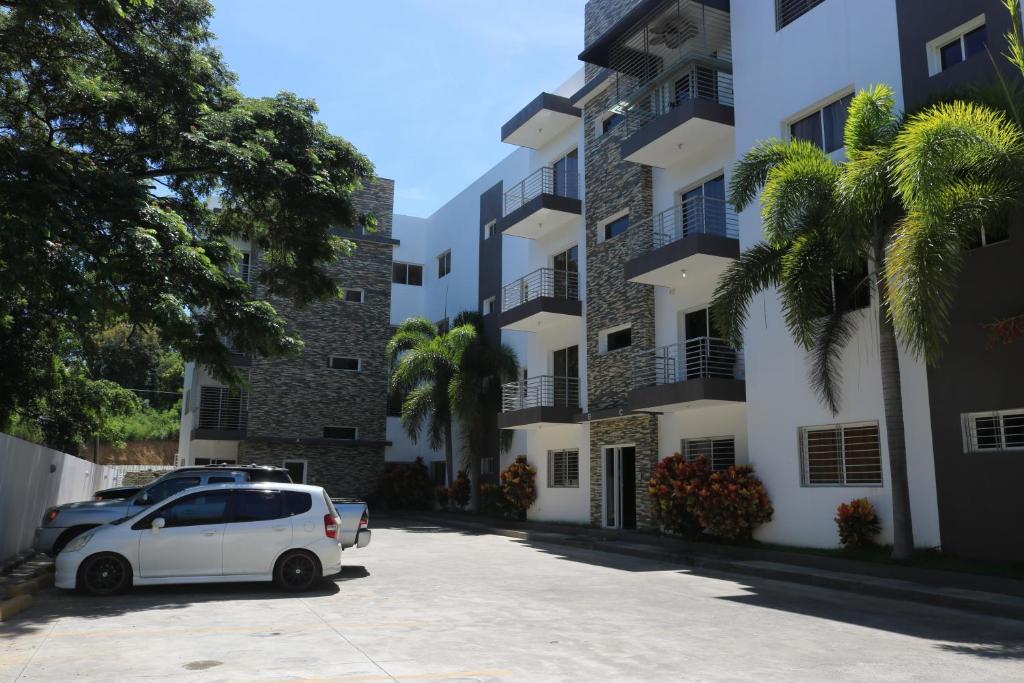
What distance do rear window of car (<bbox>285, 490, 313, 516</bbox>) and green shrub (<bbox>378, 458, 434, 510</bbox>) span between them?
23050 millimetres

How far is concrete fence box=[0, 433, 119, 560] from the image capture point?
45.9 feet

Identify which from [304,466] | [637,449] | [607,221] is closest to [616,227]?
[607,221]

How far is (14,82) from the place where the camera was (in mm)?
15031

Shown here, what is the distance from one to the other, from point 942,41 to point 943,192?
18.2 feet

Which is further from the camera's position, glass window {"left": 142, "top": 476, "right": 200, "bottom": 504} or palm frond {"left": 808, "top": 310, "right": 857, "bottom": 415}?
palm frond {"left": 808, "top": 310, "right": 857, "bottom": 415}

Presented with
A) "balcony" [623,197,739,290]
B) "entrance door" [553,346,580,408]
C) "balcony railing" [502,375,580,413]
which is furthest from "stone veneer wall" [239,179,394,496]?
"balcony" [623,197,739,290]

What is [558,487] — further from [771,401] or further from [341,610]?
[341,610]

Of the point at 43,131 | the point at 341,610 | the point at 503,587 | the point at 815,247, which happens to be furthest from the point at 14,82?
the point at 815,247

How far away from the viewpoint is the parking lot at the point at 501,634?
730 cm

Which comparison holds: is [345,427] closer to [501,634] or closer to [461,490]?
[461,490]

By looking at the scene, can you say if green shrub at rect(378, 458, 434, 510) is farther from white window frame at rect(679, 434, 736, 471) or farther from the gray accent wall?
the gray accent wall

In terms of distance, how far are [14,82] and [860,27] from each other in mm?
16093

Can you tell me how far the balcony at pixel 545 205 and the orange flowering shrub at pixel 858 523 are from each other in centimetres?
1412

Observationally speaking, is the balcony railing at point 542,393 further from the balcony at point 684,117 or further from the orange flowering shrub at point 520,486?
the balcony at point 684,117
